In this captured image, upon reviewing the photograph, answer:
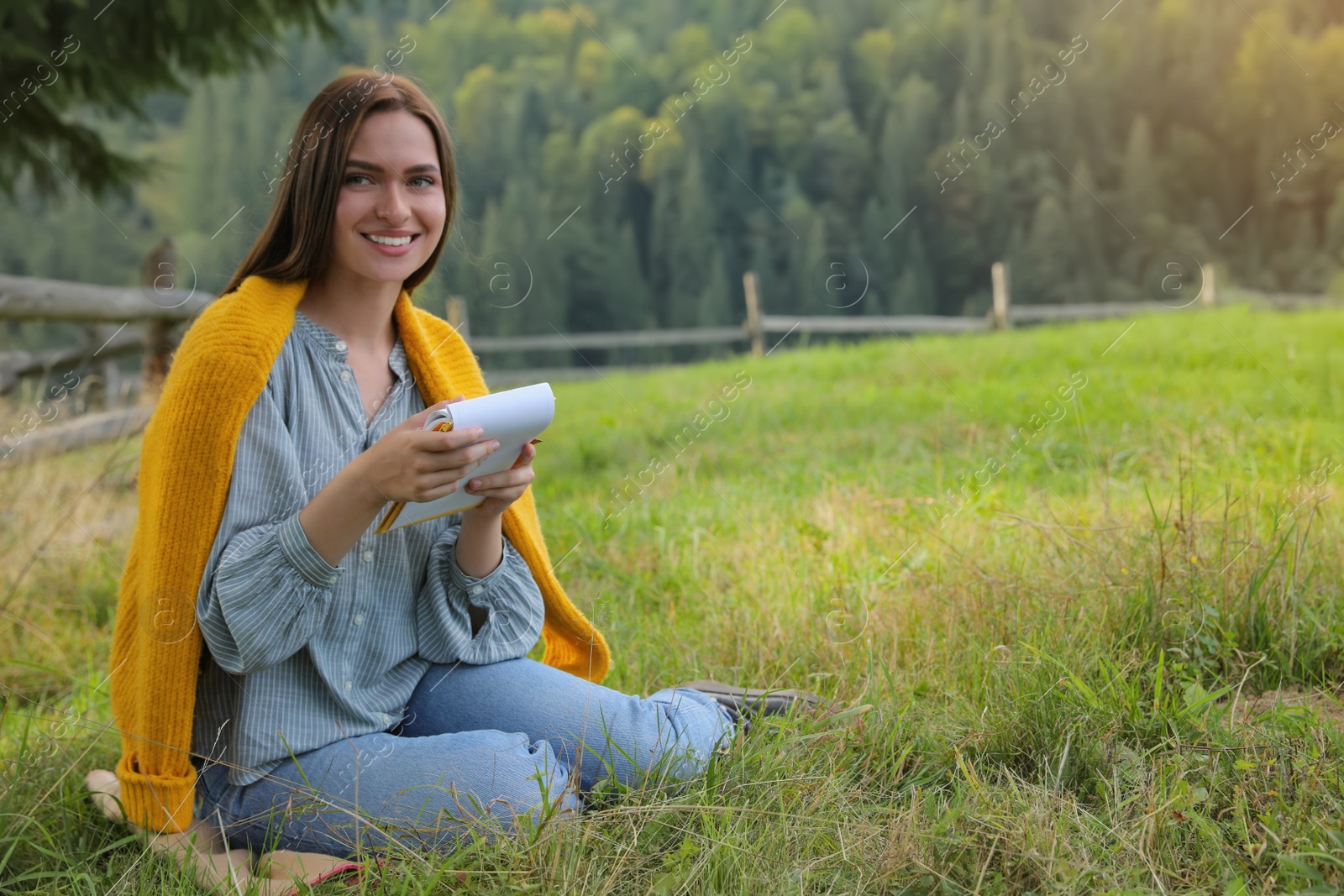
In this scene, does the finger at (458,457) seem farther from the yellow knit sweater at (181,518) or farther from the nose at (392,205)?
the nose at (392,205)

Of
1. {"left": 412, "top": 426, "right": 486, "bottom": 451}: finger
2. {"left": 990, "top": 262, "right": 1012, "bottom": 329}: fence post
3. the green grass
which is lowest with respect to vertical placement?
{"left": 990, "top": 262, "right": 1012, "bottom": 329}: fence post

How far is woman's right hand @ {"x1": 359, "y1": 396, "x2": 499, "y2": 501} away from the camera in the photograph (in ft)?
4.61

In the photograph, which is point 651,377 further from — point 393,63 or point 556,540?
point 393,63

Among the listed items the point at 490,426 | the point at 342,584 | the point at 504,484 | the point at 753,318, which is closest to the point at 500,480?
the point at 504,484

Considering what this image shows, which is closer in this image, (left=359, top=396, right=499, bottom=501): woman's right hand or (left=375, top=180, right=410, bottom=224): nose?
(left=359, top=396, right=499, bottom=501): woman's right hand

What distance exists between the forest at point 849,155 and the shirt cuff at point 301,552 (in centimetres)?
3245

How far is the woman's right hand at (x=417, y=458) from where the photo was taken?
55.4 inches

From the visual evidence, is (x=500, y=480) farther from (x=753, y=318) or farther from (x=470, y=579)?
(x=753, y=318)

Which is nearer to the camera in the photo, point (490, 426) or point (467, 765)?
point (490, 426)

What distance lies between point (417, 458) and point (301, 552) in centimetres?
25

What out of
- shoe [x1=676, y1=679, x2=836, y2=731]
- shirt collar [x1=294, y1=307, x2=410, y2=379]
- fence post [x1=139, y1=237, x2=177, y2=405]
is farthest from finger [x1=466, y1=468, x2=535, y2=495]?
fence post [x1=139, y1=237, x2=177, y2=405]

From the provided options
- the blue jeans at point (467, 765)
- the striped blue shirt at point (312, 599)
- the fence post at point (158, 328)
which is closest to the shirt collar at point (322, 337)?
the striped blue shirt at point (312, 599)

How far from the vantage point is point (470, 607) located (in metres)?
1.87

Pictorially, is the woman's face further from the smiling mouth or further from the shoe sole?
the shoe sole
